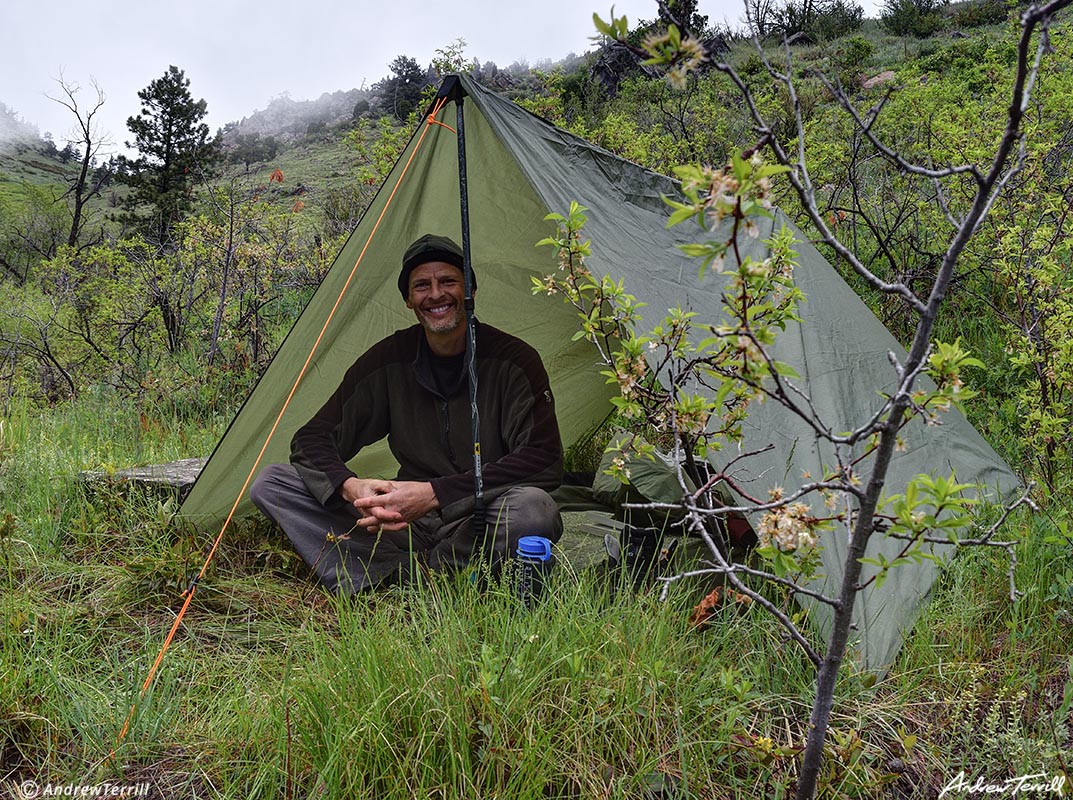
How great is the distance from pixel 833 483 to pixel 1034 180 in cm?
388

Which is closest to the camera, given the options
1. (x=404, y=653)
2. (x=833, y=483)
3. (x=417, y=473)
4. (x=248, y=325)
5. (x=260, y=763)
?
(x=833, y=483)

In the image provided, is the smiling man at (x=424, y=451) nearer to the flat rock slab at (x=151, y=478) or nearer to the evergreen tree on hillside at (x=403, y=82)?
the flat rock slab at (x=151, y=478)

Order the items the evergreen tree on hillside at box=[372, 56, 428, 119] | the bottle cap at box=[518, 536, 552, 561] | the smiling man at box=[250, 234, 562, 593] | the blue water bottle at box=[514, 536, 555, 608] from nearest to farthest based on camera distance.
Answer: the blue water bottle at box=[514, 536, 555, 608]
the bottle cap at box=[518, 536, 552, 561]
the smiling man at box=[250, 234, 562, 593]
the evergreen tree on hillside at box=[372, 56, 428, 119]

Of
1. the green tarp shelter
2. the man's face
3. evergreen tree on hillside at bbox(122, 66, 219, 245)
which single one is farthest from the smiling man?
evergreen tree on hillside at bbox(122, 66, 219, 245)

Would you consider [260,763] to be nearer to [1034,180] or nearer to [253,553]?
[253,553]

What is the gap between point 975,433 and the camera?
3400 mm

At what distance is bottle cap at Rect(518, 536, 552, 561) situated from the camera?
264cm

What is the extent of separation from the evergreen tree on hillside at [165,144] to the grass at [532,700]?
22.8 m

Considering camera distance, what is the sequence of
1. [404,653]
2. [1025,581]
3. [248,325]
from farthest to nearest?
[248,325] → [1025,581] → [404,653]

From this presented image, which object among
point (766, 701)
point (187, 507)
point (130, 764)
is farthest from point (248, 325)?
point (766, 701)

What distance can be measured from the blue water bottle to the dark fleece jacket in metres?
0.61

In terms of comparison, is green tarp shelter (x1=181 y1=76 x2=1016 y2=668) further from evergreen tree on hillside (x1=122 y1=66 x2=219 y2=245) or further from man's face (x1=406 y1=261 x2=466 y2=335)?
evergreen tree on hillside (x1=122 y1=66 x2=219 y2=245)

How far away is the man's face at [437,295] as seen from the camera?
345cm

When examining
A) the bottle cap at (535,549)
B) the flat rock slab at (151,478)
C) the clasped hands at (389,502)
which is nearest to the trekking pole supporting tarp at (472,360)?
the clasped hands at (389,502)
